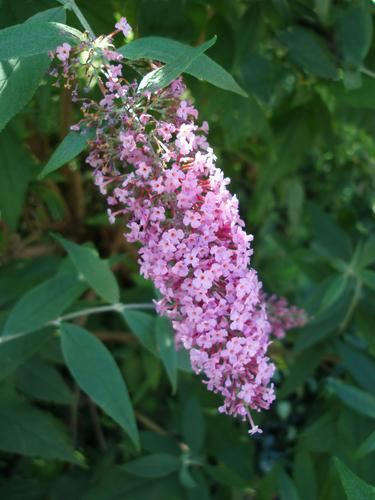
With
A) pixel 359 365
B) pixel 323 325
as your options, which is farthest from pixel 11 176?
pixel 359 365

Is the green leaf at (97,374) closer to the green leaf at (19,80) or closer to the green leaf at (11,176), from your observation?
the green leaf at (11,176)

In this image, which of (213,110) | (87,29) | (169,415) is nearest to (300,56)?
(213,110)

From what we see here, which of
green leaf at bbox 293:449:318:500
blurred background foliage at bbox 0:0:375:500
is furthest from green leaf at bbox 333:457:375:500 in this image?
green leaf at bbox 293:449:318:500

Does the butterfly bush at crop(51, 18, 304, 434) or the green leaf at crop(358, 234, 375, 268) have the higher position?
the butterfly bush at crop(51, 18, 304, 434)

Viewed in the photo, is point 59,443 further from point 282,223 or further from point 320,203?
point 282,223

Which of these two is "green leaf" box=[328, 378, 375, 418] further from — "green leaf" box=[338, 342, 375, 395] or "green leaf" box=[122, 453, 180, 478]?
"green leaf" box=[122, 453, 180, 478]

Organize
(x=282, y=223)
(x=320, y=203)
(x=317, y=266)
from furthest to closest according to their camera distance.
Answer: (x=282, y=223) → (x=320, y=203) → (x=317, y=266)

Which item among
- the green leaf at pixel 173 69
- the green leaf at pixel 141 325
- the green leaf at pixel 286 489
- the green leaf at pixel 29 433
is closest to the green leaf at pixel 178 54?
the green leaf at pixel 173 69
